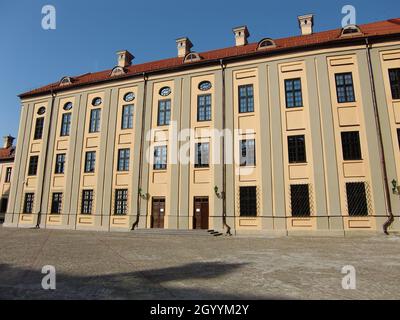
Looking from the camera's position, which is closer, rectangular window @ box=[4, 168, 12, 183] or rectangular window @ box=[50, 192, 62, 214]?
rectangular window @ box=[50, 192, 62, 214]

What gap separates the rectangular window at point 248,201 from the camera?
19047 millimetres

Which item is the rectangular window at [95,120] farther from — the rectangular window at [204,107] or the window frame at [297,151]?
the window frame at [297,151]

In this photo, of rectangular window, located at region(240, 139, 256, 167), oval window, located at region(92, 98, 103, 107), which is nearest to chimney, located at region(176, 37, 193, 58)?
oval window, located at region(92, 98, 103, 107)

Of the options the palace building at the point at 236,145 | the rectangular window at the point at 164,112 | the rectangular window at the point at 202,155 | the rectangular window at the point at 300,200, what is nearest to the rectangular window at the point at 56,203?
the palace building at the point at 236,145

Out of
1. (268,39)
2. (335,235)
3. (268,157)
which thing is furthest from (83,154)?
(335,235)

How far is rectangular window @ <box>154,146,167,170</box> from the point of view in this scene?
21.7 metres

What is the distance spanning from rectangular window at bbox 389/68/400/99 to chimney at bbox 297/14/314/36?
8423mm

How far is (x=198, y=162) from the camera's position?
2081 centimetres

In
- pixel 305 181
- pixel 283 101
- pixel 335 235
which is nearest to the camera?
pixel 335 235

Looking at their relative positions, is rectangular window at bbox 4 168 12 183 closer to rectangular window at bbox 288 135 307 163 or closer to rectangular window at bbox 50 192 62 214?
rectangular window at bbox 50 192 62 214

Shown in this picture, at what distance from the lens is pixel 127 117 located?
78.5 ft

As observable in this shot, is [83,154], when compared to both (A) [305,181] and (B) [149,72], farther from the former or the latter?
(A) [305,181]

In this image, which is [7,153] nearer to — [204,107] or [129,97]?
[129,97]
